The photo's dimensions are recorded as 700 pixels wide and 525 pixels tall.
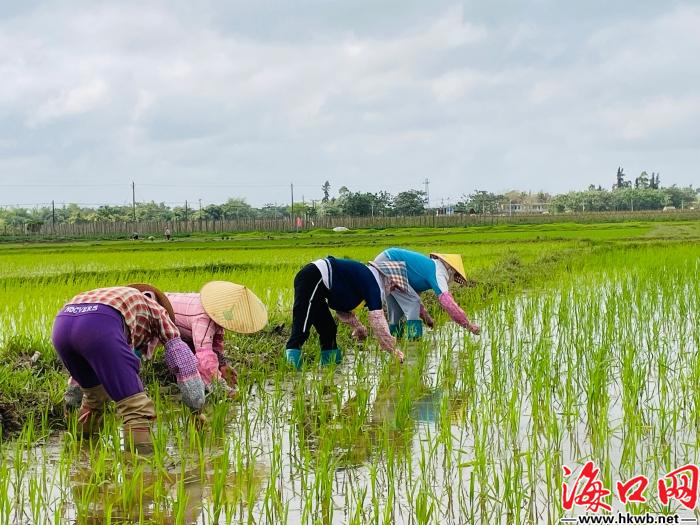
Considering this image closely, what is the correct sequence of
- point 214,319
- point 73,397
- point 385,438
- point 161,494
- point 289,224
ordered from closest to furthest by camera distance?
point 161,494, point 385,438, point 73,397, point 214,319, point 289,224

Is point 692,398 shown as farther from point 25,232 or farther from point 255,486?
point 25,232

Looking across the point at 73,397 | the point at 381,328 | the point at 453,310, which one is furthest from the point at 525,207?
the point at 73,397

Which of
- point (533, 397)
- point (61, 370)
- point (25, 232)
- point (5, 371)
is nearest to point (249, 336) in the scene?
point (61, 370)

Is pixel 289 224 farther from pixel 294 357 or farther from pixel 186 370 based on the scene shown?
pixel 186 370

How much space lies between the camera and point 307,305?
462 centimetres

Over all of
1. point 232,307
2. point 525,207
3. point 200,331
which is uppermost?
point 525,207

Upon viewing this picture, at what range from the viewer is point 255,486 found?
268cm

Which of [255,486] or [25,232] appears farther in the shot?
[25,232]

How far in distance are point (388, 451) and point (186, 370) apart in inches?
41.3

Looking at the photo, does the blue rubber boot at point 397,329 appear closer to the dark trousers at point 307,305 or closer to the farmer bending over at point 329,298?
the farmer bending over at point 329,298

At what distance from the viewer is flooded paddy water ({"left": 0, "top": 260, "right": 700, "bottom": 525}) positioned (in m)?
2.43

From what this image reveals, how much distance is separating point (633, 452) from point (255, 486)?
134cm

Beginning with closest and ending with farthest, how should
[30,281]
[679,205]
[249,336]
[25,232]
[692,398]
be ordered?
[692,398]
[249,336]
[30,281]
[25,232]
[679,205]

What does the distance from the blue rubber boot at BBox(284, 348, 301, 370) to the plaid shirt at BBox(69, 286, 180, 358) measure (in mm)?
1300
